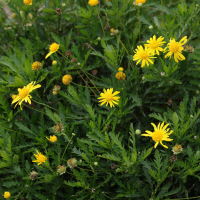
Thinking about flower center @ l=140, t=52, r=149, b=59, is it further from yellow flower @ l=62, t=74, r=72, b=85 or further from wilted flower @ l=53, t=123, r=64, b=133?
wilted flower @ l=53, t=123, r=64, b=133

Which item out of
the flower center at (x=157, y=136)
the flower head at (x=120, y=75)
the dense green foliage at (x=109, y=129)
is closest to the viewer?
the flower center at (x=157, y=136)

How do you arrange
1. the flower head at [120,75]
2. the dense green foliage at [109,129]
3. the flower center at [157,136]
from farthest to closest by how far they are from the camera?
the flower head at [120,75]
the dense green foliage at [109,129]
the flower center at [157,136]

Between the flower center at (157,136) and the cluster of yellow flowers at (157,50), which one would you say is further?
the cluster of yellow flowers at (157,50)

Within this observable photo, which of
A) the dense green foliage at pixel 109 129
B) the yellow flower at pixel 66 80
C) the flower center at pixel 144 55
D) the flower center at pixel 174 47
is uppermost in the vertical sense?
the flower center at pixel 174 47

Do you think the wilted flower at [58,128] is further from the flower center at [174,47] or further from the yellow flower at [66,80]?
the flower center at [174,47]

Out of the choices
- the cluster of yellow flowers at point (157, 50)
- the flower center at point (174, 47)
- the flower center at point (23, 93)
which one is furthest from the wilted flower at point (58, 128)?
the flower center at point (174, 47)

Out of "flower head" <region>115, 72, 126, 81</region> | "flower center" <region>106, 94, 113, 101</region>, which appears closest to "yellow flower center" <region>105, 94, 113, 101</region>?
"flower center" <region>106, 94, 113, 101</region>

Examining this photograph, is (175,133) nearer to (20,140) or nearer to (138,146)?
(138,146)

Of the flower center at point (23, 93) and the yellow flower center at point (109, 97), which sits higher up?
the flower center at point (23, 93)

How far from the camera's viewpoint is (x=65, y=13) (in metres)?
1.83

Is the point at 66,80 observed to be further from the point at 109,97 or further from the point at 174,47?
the point at 174,47

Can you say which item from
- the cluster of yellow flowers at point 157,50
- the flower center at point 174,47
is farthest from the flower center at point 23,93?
the flower center at point 174,47

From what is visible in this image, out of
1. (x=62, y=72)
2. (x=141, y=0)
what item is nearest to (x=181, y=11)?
(x=141, y=0)

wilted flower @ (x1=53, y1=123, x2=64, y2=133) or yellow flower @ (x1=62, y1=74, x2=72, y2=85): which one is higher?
yellow flower @ (x1=62, y1=74, x2=72, y2=85)
